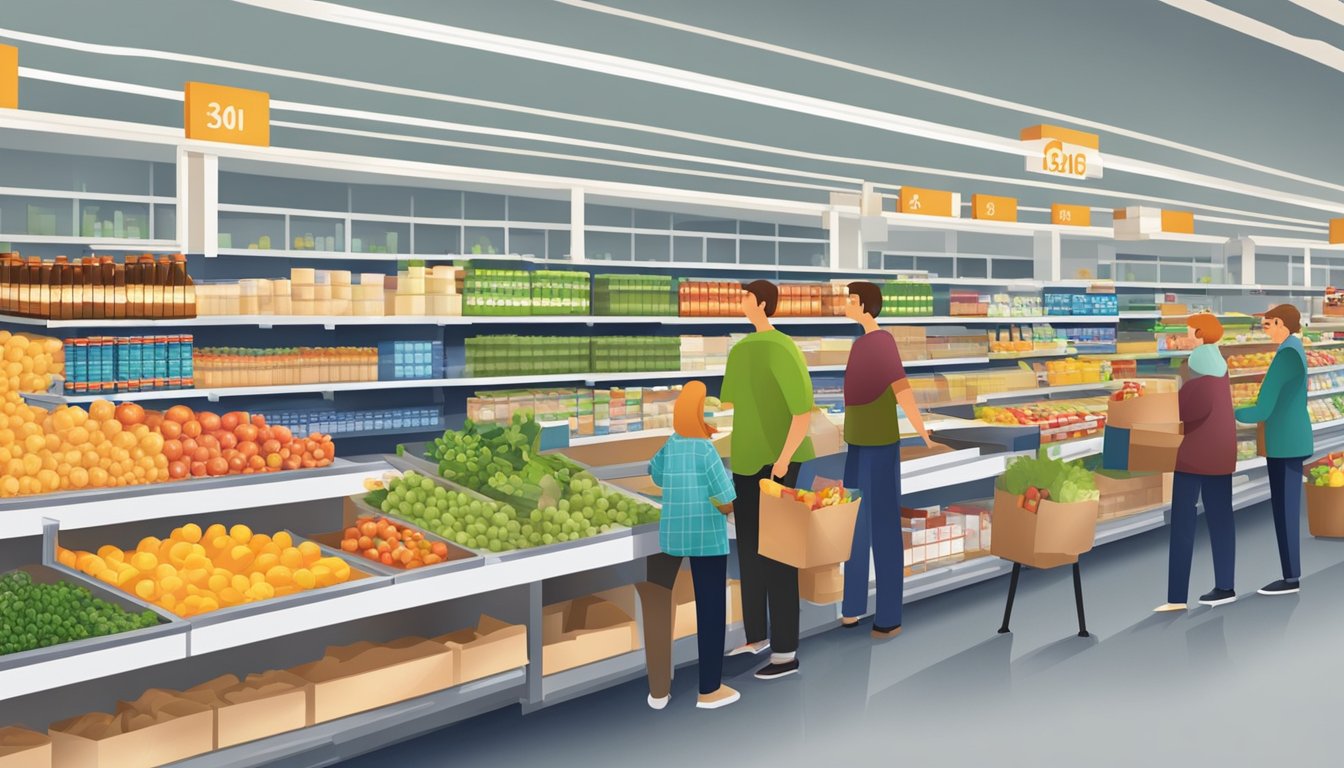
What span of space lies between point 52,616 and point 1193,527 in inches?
211

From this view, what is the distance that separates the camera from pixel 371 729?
3.68 m

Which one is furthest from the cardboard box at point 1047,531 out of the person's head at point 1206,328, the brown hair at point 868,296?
the person's head at point 1206,328

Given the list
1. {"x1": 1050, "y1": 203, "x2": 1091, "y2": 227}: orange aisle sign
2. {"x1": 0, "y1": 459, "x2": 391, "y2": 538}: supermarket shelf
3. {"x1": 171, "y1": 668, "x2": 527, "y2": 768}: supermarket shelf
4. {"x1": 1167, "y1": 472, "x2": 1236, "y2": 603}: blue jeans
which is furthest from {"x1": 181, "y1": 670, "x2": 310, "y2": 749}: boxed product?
{"x1": 1050, "y1": 203, "x2": 1091, "y2": 227}: orange aisle sign

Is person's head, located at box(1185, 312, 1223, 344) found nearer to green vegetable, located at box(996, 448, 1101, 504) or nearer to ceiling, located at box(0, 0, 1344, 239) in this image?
green vegetable, located at box(996, 448, 1101, 504)

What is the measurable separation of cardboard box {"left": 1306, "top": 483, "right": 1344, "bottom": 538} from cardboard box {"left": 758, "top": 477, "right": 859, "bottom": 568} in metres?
4.91

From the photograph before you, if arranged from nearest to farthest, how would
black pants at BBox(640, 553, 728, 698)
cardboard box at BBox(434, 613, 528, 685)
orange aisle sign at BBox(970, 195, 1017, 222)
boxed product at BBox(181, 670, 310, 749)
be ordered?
boxed product at BBox(181, 670, 310, 749), cardboard box at BBox(434, 613, 528, 685), black pants at BBox(640, 553, 728, 698), orange aisle sign at BBox(970, 195, 1017, 222)

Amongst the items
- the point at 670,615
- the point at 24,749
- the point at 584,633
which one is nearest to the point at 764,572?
the point at 670,615

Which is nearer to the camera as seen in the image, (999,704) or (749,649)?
(999,704)

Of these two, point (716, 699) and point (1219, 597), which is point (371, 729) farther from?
point (1219, 597)

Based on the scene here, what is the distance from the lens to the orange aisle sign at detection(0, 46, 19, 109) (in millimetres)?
6180

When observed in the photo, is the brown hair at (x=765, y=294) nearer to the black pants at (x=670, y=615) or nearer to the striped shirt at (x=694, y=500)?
the striped shirt at (x=694, y=500)

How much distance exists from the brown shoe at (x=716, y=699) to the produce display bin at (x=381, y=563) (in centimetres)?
115

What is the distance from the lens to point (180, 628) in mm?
3143

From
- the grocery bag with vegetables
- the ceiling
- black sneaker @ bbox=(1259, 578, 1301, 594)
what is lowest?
black sneaker @ bbox=(1259, 578, 1301, 594)
